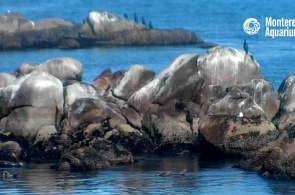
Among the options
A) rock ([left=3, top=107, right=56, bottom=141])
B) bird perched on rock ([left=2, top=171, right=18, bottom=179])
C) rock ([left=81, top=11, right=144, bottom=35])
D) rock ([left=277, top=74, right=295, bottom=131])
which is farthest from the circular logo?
bird perched on rock ([left=2, top=171, right=18, bottom=179])

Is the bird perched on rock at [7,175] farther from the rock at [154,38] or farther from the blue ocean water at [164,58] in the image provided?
the rock at [154,38]

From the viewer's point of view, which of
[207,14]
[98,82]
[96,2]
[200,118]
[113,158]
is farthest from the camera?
[96,2]

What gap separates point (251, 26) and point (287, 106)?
52444 mm

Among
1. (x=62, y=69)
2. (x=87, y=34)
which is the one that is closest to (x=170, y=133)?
(x=62, y=69)

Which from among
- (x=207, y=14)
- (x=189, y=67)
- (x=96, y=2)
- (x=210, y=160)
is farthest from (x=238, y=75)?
(x=96, y=2)

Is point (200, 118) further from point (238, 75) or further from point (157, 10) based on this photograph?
point (157, 10)

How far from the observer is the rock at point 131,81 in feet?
184

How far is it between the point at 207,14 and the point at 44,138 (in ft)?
→ 241

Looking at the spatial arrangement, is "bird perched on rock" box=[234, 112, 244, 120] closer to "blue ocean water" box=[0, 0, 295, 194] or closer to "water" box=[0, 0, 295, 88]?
"blue ocean water" box=[0, 0, 295, 194]

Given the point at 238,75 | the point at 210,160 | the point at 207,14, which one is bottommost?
the point at 210,160

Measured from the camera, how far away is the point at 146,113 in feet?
180

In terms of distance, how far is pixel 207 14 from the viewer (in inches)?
4924

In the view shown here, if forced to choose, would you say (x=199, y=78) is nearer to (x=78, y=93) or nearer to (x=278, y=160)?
(x=78, y=93)

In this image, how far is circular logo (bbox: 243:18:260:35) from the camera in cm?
10181
